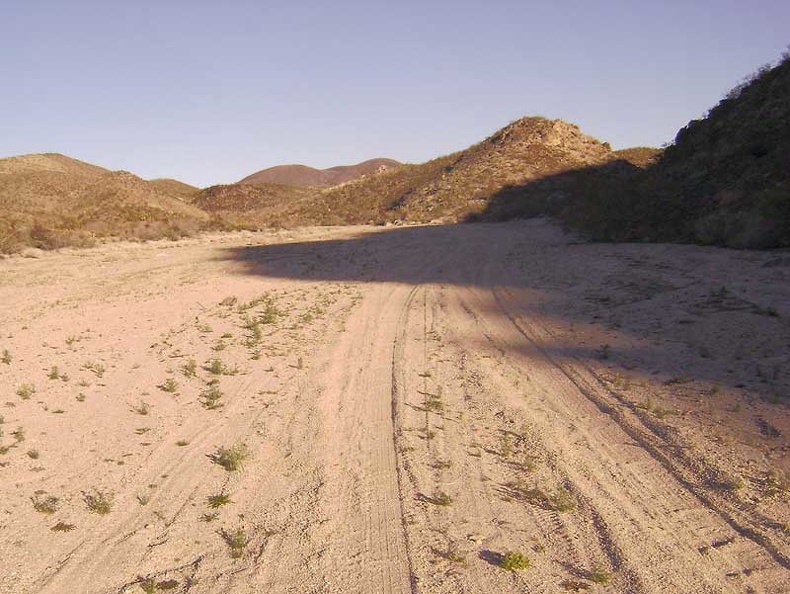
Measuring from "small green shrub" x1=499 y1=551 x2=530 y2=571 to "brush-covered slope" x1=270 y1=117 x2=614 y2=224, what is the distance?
34147 mm

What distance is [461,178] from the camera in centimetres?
4625

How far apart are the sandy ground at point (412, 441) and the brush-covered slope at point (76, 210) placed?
13.9 metres

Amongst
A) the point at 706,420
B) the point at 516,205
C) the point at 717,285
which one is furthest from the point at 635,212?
the point at 516,205

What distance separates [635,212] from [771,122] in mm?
4512

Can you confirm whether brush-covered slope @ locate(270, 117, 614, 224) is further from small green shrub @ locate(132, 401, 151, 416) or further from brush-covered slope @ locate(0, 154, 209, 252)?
small green shrub @ locate(132, 401, 151, 416)

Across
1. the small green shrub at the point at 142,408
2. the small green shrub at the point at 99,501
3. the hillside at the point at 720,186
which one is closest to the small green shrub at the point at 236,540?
the small green shrub at the point at 99,501

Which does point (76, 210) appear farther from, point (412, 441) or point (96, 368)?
point (412, 441)

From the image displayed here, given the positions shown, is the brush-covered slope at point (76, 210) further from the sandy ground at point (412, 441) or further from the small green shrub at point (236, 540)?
the small green shrub at point (236, 540)

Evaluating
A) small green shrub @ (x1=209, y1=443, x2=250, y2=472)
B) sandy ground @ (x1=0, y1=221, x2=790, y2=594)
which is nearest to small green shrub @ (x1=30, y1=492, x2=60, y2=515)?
sandy ground @ (x1=0, y1=221, x2=790, y2=594)

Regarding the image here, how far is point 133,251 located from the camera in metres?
25.0

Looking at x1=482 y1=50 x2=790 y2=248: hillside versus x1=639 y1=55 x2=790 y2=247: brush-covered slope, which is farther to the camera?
x1=482 y1=50 x2=790 y2=248: hillside

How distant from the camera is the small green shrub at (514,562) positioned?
416 centimetres

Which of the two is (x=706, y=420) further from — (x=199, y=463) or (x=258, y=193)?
(x=258, y=193)

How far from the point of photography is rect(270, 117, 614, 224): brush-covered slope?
41.6 m
